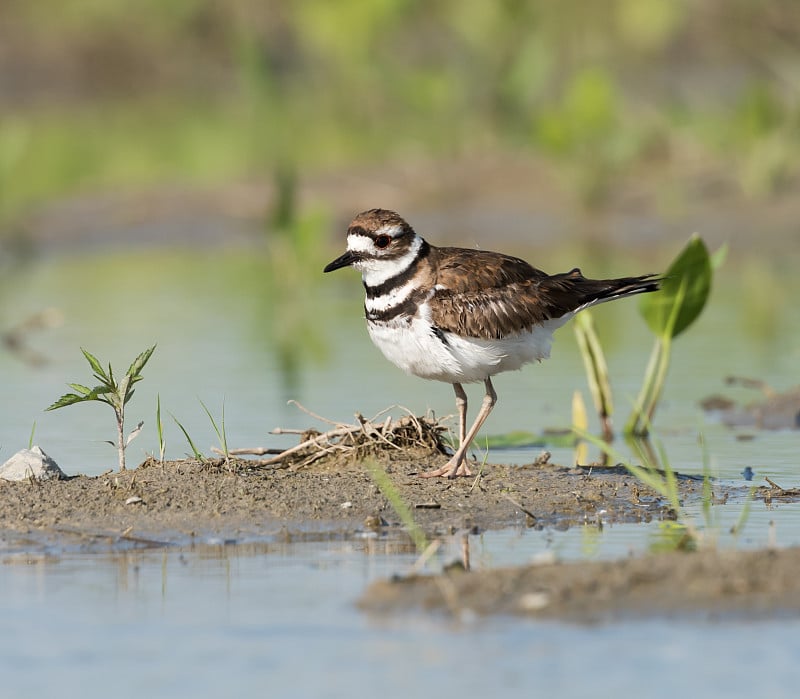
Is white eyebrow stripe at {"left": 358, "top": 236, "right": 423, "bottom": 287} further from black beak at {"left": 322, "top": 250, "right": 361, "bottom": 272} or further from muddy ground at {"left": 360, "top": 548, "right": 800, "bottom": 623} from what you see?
muddy ground at {"left": 360, "top": 548, "right": 800, "bottom": 623}

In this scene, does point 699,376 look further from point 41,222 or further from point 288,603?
point 41,222

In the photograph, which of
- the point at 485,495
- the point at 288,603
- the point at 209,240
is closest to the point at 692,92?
the point at 209,240

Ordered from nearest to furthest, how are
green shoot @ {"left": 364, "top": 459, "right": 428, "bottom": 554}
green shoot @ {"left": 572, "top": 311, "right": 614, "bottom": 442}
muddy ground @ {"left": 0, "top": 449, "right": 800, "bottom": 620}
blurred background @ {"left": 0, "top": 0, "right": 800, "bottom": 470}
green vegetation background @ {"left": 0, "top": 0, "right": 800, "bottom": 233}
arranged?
muddy ground @ {"left": 0, "top": 449, "right": 800, "bottom": 620}, green shoot @ {"left": 364, "top": 459, "right": 428, "bottom": 554}, green shoot @ {"left": 572, "top": 311, "right": 614, "bottom": 442}, blurred background @ {"left": 0, "top": 0, "right": 800, "bottom": 470}, green vegetation background @ {"left": 0, "top": 0, "right": 800, "bottom": 233}

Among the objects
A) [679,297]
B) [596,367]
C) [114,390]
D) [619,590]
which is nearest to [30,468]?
[114,390]

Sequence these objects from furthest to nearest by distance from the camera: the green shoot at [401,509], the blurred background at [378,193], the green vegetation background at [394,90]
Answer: the green vegetation background at [394,90], the blurred background at [378,193], the green shoot at [401,509]

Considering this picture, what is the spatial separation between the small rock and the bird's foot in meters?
1.66

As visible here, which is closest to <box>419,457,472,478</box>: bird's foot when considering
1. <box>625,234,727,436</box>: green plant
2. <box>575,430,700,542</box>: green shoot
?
<box>575,430,700,542</box>: green shoot

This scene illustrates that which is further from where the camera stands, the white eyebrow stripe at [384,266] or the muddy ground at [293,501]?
the white eyebrow stripe at [384,266]

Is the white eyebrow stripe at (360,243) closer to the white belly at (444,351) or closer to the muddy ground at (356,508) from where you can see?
the white belly at (444,351)

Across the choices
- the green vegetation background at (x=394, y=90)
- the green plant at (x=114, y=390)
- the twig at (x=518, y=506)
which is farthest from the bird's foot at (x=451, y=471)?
the green vegetation background at (x=394, y=90)

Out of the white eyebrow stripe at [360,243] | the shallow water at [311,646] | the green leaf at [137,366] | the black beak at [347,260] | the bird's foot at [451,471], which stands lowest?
the shallow water at [311,646]

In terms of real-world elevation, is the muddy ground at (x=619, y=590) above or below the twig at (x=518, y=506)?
below

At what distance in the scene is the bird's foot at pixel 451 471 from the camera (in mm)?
7375

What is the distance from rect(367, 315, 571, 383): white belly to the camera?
7.11 metres
